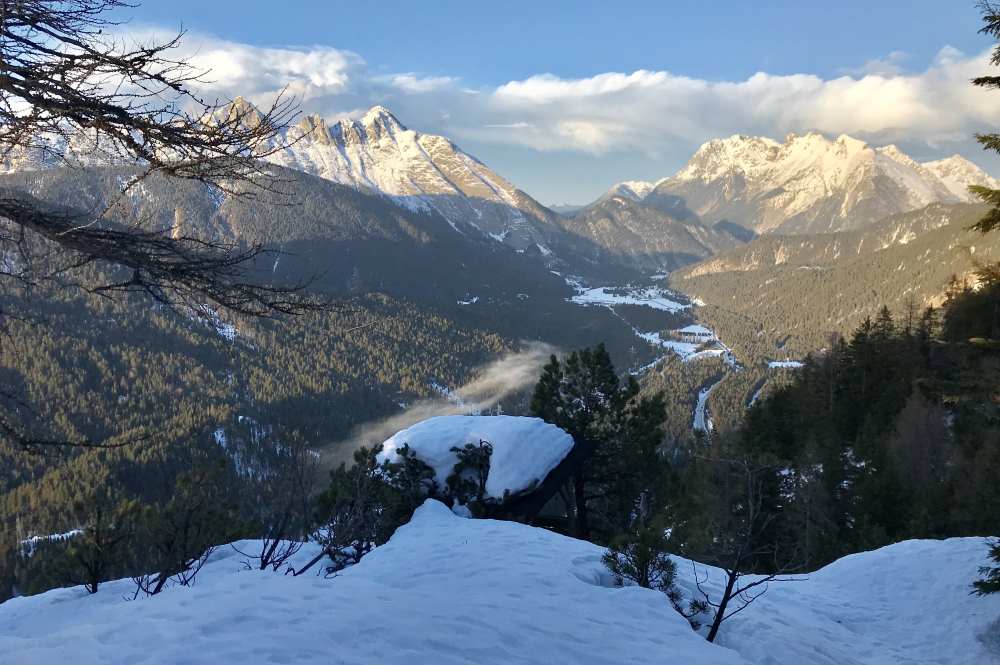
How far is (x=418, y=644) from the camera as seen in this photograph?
18.2ft

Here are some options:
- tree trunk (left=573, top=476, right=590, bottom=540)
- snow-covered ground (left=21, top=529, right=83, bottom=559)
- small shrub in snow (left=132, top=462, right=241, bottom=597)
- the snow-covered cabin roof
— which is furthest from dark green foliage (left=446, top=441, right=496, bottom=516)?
snow-covered ground (left=21, top=529, right=83, bottom=559)

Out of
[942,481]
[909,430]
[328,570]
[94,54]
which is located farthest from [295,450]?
[909,430]

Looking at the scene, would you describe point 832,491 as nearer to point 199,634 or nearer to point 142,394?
point 199,634

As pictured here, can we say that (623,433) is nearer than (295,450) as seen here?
Result: No

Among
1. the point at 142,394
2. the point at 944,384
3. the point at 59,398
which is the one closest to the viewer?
the point at 944,384

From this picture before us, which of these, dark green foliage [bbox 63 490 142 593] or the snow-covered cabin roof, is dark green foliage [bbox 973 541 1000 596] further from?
dark green foliage [bbox 63 490 142 593]

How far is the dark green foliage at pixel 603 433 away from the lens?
1964 centimetres

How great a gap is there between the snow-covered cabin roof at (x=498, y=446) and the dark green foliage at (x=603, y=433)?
83.9 inches

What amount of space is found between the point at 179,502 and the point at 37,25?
9261mm

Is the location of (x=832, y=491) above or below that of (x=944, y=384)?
below

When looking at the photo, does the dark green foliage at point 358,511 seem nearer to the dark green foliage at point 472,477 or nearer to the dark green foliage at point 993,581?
the dark green foliage at point 472,477

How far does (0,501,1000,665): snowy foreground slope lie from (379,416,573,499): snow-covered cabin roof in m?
2.46

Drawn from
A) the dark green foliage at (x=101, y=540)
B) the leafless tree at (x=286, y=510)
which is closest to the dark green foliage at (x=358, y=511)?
the leafless tree at (x=286, y=510)

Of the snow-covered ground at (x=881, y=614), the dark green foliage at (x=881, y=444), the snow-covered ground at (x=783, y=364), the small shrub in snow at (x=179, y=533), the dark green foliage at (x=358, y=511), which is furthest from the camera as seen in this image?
the snow-covered ground at (x=783, y=364)
